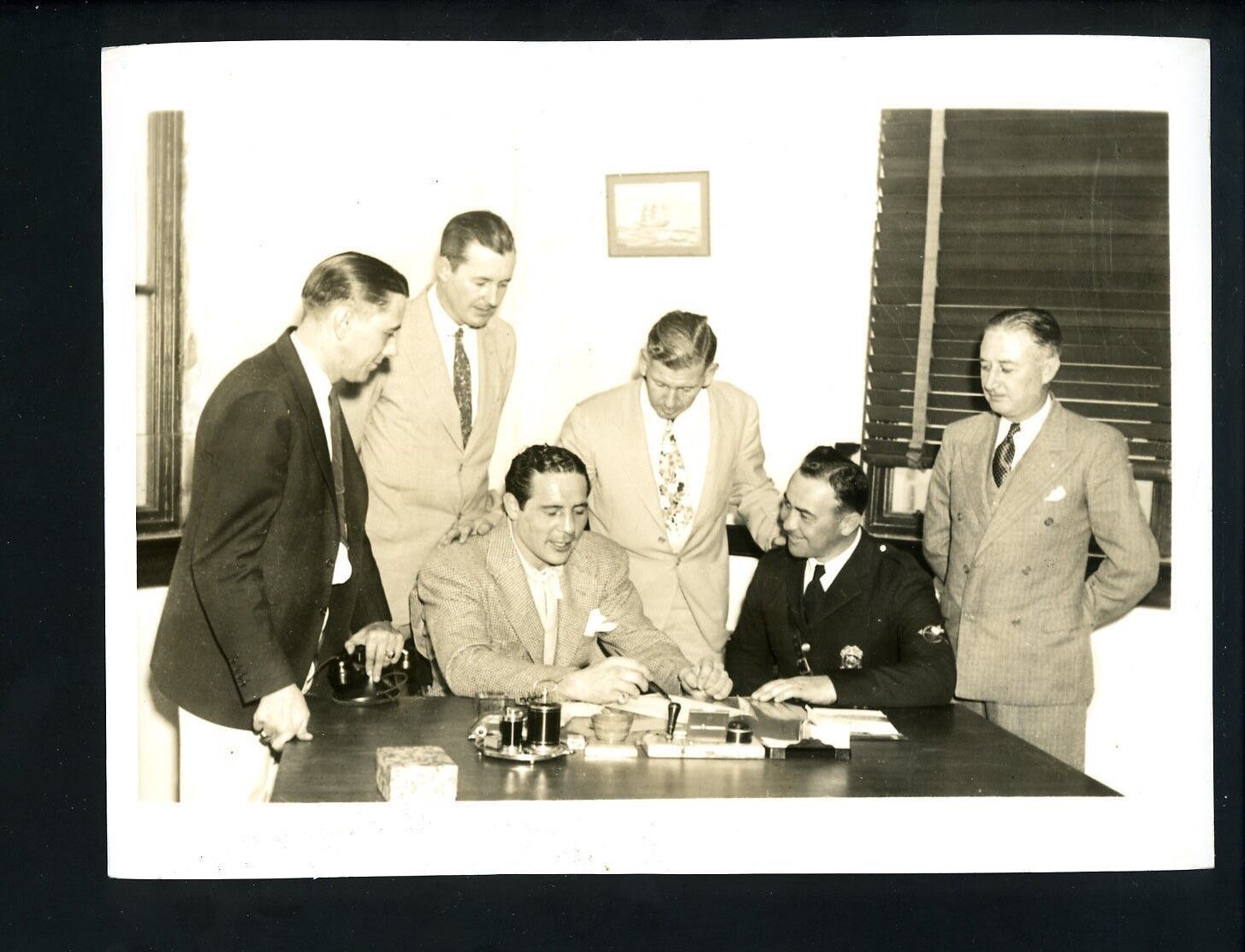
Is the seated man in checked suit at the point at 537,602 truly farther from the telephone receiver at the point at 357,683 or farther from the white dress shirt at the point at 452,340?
the white dress shirt at the point at 452,340

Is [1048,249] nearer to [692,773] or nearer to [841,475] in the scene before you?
[841,475]

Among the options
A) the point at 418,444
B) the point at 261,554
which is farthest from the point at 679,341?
the point at 261,554

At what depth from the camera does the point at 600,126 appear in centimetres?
351

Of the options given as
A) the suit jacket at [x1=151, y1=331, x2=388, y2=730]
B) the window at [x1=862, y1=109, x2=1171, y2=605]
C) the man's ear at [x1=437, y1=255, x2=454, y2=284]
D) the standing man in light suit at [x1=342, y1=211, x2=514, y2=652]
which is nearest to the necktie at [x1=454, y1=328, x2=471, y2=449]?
the standing man in light suit at [x1=342, y1=211, x2=514, y2=652]

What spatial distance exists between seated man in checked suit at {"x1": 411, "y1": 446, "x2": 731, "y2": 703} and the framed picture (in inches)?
25.2

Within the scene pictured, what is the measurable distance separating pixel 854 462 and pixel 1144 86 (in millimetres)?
1214

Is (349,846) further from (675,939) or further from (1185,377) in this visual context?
(1185,377)

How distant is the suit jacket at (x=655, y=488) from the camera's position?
393 centimetres

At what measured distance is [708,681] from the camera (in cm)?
358

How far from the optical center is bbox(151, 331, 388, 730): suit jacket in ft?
11.0

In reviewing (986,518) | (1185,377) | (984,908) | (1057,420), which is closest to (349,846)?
(984,908)

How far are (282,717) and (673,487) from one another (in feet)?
4.30

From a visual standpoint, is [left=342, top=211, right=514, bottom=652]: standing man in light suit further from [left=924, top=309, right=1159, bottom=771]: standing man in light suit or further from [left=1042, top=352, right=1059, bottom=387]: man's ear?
[left=1042, top=352, right=1059, bottom=387]: man's ear

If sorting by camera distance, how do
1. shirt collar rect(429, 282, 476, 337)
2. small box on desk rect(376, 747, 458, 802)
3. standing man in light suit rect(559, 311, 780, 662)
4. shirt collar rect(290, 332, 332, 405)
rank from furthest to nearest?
standing man in light suit rect(559, 311, 780, 662) < shirt collar rect(429, 282, 476, 337) < shirt collar rect(290, 332, 332, 405) < small box on desk rect(376, 747, 458, 802)
